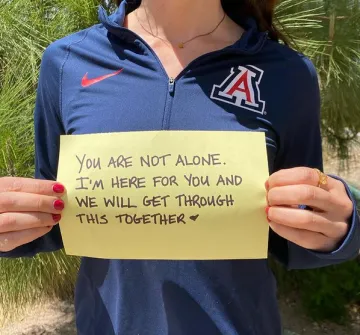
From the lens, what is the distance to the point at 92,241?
0.51 meters

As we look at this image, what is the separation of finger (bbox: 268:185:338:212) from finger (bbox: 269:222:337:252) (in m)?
0.02

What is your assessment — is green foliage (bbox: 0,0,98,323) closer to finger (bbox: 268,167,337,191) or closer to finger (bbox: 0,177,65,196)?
finger (bbox: 0,177,65,196)

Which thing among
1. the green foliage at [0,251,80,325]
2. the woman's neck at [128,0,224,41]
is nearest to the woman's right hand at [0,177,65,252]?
the woman's neck at [128,0,224,41]

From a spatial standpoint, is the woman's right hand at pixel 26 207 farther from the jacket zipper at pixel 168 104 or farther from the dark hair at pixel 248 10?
the dark hair at pixel 248 10

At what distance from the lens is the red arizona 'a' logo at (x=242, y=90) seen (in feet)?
1.80

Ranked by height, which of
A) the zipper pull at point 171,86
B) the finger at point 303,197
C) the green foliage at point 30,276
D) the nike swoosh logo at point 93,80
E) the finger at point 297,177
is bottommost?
the green foliage at point 30,276

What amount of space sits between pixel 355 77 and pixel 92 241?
2.87 ft

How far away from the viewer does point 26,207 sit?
47 centimetres

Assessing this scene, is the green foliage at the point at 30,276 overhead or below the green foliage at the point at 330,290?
overhead

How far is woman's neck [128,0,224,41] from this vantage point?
23.8 inches

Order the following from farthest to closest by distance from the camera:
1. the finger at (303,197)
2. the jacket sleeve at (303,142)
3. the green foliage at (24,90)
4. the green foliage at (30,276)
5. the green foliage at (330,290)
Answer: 1. the green foliage at (330,290)
2. the green foliage at (30,276)
3. the green foliage at (24,90)
4. the jacket sleeve at (303,142)
5. the finger at (303,197)

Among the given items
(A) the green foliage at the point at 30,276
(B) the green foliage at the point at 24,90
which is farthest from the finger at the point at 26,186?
(A) the green foliage at the point at 30,276

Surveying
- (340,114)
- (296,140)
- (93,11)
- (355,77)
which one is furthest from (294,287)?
(296,140)

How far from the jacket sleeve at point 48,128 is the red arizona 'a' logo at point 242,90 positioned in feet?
0.58
